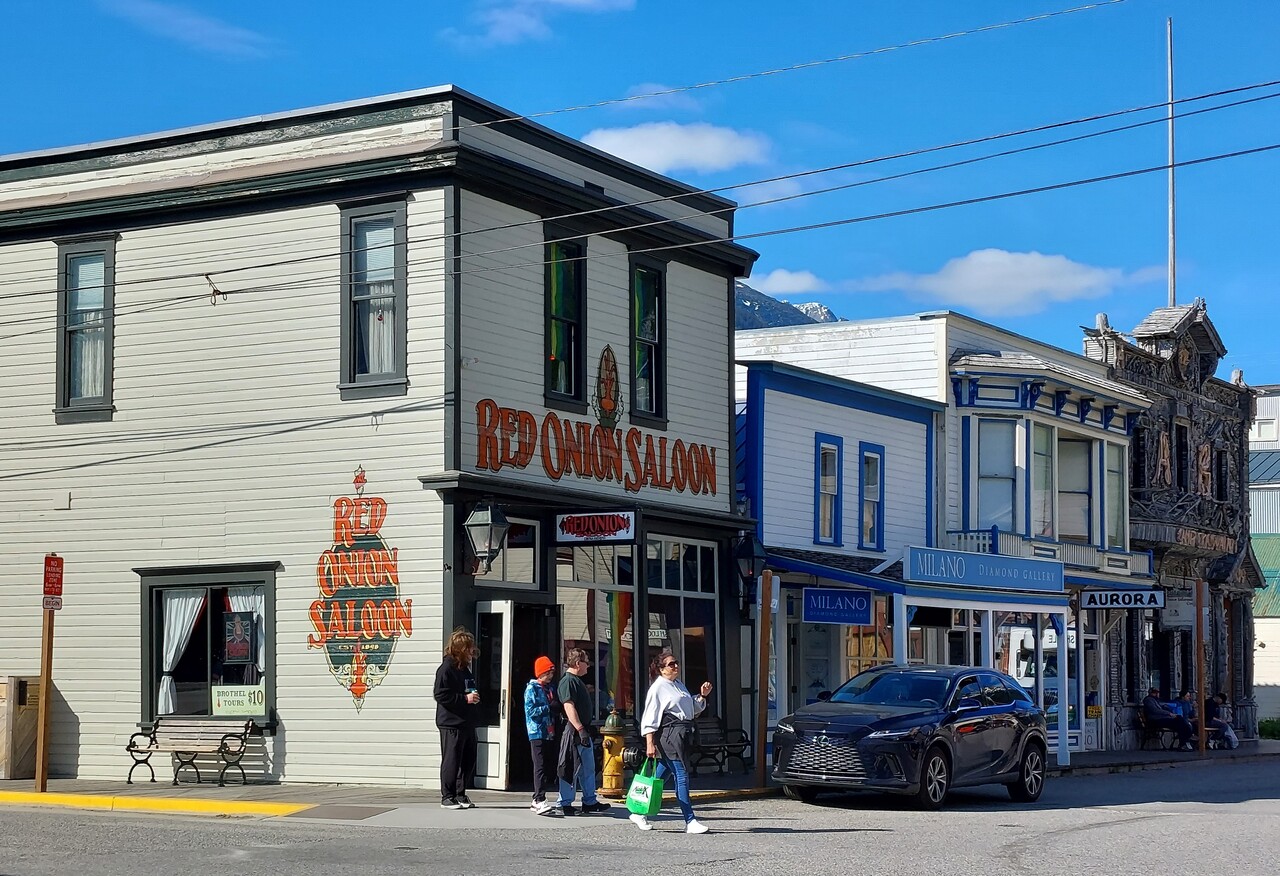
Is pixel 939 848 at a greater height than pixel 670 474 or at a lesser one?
lesser

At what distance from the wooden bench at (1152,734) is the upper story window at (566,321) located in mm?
20324

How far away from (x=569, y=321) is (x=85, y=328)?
6.31m

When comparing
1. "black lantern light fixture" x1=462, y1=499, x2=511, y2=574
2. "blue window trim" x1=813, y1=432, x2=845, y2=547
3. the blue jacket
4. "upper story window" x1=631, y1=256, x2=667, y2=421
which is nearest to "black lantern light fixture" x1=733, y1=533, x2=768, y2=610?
"upper story window" x1=631, y1=256, x2=667, y2=421

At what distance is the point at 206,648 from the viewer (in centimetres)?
2197

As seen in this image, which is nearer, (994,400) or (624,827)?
(624,827)

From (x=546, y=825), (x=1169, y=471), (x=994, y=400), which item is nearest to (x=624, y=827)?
(x=546, y=825)

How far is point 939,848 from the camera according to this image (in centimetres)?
1565

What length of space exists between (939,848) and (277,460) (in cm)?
990

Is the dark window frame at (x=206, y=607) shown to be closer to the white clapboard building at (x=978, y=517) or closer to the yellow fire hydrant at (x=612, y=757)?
the yellow fire hydrant at (x=612, y=757)

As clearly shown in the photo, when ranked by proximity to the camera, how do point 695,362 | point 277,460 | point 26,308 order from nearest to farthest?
point 277,460
point 26,308
point 695,362

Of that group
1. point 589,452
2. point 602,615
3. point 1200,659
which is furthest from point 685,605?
point 1200,659

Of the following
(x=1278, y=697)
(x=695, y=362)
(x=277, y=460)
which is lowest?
(x=1278, y=697)

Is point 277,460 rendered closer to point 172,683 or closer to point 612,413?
point 172,683

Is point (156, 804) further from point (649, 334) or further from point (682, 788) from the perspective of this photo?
point (649, 334)
